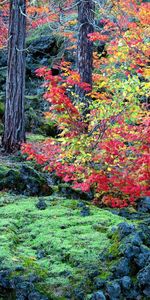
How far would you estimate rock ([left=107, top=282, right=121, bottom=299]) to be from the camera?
12.6 feet

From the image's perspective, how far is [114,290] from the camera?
3846mm

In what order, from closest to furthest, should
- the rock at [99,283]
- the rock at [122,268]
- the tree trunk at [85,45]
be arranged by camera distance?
the rock at [99,283]
the rock at [122,268]
the tree trunk at [85,45]

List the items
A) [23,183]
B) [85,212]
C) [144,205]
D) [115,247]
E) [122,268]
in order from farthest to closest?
[23,183] < [144,205] < [85,212] < [115,247] < [122,268]

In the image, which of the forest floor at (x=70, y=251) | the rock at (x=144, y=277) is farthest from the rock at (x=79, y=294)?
the rock at (x=144, y=277)

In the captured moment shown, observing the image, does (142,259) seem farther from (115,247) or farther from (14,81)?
(14,81)

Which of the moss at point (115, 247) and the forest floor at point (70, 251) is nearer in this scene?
the forest floor at point (70, 251)

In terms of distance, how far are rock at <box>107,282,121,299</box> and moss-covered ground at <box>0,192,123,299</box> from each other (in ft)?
0.85

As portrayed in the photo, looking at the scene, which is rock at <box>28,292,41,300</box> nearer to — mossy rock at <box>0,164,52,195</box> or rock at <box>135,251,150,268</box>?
rock at <box>135,251,150,268</box>

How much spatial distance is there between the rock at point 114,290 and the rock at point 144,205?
2.79 m

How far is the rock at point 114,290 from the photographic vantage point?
151 inches

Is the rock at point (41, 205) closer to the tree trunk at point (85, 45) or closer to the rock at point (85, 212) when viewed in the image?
the rock at point (85, 212)

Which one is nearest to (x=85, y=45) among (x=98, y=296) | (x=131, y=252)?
(x=131, y=252)

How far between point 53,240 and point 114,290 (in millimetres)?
1319

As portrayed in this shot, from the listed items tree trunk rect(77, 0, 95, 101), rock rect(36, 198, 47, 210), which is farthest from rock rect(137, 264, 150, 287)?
tree trunk rect(77, 0, 95, 101)
